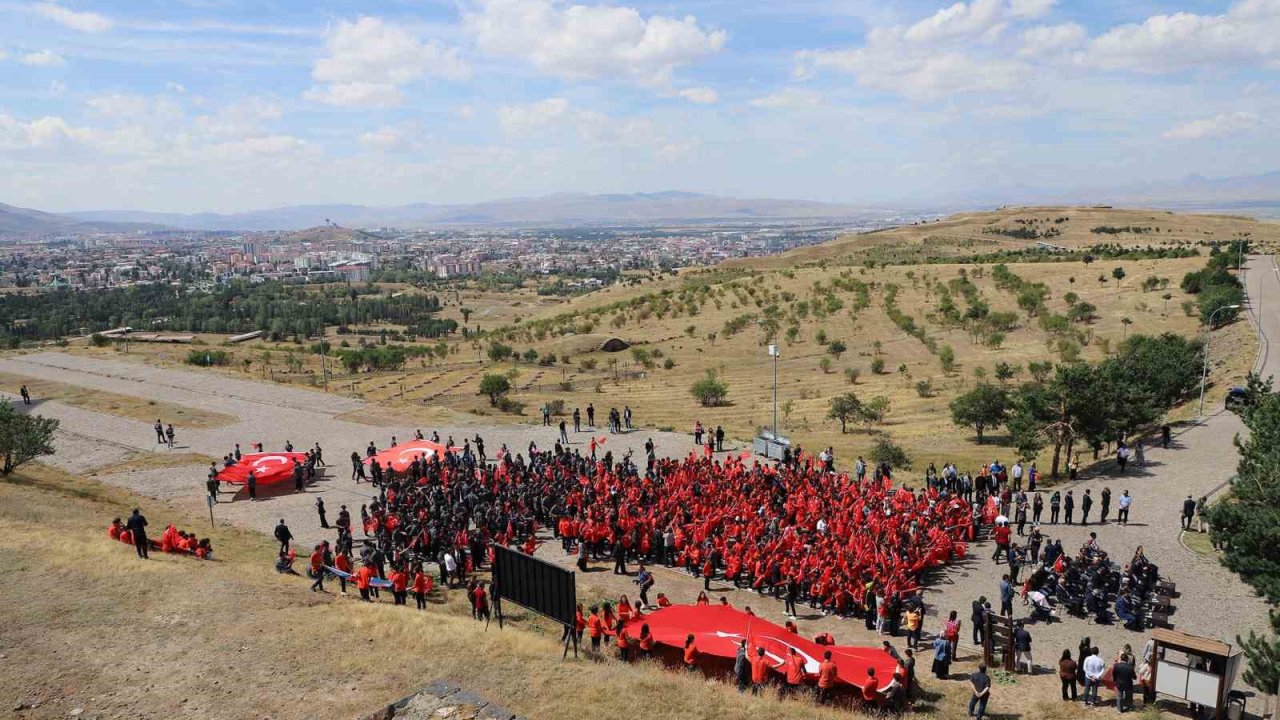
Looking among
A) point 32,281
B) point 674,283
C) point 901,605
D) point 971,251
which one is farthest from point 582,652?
point 32,281

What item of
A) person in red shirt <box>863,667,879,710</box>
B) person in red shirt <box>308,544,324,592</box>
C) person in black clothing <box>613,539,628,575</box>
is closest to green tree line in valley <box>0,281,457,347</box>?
person in red shirt <box>308,544,324,592</box>

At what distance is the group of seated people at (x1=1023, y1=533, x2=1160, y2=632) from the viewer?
16609 millimetres

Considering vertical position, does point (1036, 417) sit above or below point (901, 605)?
above

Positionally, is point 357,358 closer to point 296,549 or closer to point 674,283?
point 296,549

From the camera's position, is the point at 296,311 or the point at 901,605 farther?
the point at 296,311

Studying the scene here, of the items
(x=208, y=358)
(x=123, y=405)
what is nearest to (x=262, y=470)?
(x=123, y=405)

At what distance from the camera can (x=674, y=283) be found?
108m

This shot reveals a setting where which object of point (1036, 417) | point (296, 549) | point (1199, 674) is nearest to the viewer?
point (1199, 674)

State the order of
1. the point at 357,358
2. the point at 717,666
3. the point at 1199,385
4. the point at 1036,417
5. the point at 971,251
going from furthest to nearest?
the point at 971,251
the point at 357,358
the point at 1199,385
the point at 1036,417
the point at 717,666

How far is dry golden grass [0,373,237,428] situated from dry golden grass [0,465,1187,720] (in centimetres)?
2252

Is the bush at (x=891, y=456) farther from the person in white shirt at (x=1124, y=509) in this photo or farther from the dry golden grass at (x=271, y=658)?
the dry golden grass at (x=271, y=658)

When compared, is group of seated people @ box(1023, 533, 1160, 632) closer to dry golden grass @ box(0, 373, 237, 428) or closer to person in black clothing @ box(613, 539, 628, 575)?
person in black clothing @ box(613, 539, 628, 575)

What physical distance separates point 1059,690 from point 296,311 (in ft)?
400

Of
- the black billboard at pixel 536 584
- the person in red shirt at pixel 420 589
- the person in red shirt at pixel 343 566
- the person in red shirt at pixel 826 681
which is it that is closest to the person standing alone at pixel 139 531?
the person in red shirt at pixel 343 566
